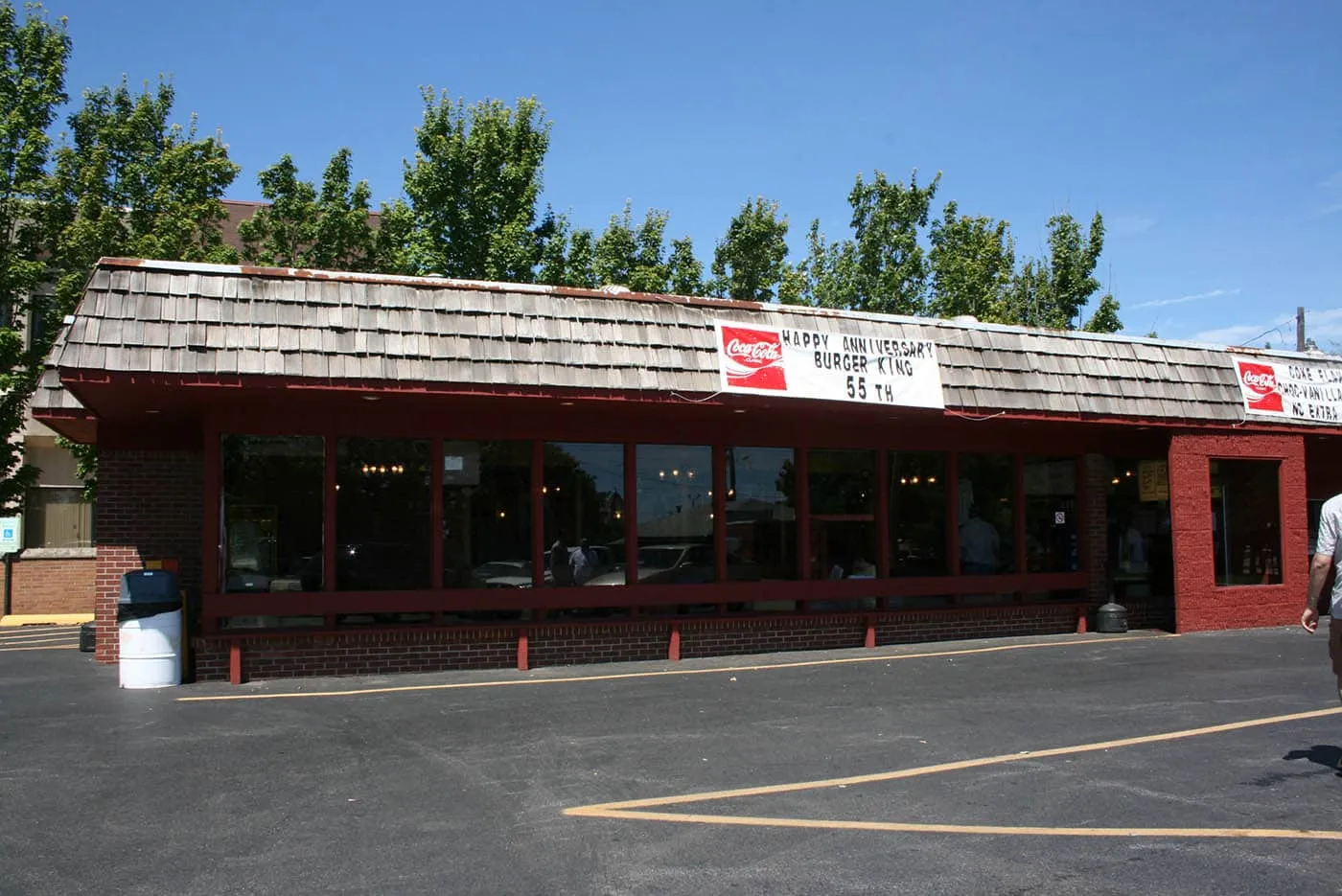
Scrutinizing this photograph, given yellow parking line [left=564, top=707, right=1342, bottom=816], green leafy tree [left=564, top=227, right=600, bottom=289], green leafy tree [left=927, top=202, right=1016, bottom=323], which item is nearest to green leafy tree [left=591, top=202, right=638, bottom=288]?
green leafy tree [left=564, top=227, right=600, bottom=289]

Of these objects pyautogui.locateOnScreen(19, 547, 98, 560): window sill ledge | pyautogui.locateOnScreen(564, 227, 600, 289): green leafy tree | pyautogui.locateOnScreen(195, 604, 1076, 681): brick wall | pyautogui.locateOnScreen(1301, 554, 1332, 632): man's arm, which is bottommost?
pyautogui.locateOnScreen(195, 604, 1076, 681): brick wall

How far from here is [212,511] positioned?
11812 mm

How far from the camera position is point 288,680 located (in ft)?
38.9

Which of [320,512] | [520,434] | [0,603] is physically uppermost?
[520,434]

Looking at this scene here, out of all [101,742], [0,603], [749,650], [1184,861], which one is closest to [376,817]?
[101,742]

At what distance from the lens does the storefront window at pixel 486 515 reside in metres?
12.7

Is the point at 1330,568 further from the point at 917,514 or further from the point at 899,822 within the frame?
the point at 917,514

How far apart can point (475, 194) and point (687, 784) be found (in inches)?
782

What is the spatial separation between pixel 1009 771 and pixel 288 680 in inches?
315

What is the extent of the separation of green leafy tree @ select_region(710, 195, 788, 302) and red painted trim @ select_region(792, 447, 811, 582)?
1406cm

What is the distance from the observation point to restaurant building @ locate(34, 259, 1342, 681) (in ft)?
36.5

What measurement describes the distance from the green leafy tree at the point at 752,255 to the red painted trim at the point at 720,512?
14.5 metres

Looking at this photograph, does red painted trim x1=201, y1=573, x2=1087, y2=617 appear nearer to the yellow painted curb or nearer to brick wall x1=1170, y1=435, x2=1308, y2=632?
brick wall x1=1170, y1=435, x2=1308, y2=632

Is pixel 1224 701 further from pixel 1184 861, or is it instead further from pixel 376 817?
pixel 376 817
